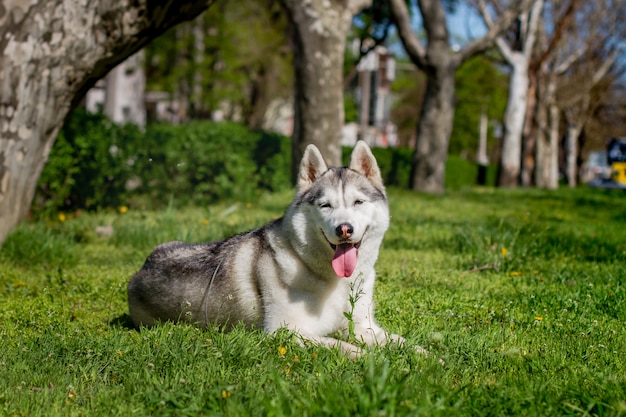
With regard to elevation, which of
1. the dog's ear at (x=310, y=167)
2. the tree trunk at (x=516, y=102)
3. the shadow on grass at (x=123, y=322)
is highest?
the tree trunk at (x=516, y=102)

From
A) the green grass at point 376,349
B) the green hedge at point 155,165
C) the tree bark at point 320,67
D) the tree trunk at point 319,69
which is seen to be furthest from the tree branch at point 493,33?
the green grass at point 376,349

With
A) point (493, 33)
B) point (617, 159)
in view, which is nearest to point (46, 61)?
point (493, 33)

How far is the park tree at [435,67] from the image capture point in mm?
21078

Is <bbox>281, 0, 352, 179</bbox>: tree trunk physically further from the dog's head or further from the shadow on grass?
the dog's head

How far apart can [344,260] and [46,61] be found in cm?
462

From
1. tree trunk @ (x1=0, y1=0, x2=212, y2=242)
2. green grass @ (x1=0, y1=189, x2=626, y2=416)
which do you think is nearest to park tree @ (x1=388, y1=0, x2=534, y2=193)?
green grass @ (x1=0, y1=189, x2=626, y2=416)

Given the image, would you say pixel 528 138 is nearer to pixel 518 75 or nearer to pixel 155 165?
pixel 518 75

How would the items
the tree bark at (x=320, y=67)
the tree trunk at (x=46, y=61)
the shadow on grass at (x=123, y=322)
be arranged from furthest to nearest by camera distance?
the tree bark at (x=320, y=67), the tree trunk at (x=46, y=61), the shadow on grass at (x=123, y=322)

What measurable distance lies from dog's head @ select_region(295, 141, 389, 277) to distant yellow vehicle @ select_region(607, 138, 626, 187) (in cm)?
5017

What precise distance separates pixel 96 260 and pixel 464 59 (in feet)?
52.2

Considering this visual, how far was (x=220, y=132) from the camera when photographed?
Answer: 48.4ft

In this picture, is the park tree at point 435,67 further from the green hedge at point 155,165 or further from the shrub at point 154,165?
the shrub at point 154,165

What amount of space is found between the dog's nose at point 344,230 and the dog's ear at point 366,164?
0.68m

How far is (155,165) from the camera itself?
13328 mm
